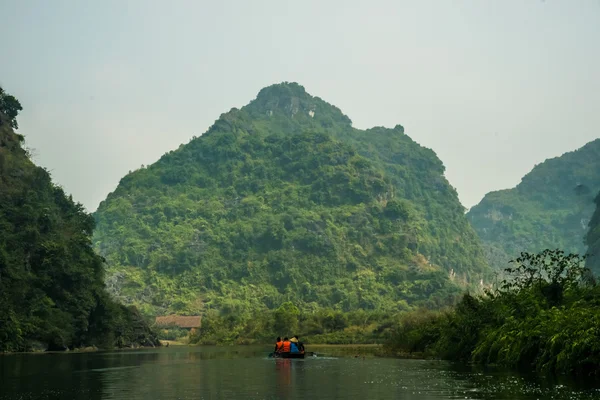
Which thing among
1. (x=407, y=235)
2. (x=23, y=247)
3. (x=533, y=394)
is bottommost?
(x=533, y=394)

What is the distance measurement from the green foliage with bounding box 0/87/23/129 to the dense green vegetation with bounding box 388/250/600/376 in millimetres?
68810

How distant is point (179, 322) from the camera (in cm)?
13500

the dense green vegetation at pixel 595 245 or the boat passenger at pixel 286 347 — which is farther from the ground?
the dense green vegetation at pixel 595 245

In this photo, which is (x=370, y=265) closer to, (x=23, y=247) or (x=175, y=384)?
(x=23, y=247)

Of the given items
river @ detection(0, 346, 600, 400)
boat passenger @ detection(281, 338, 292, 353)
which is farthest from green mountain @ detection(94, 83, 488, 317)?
river @ detection(0, 346, 600, 400)

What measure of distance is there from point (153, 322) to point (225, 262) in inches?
1667

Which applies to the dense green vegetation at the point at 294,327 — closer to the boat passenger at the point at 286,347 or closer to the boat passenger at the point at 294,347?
the boat passenger at the point at 286,347

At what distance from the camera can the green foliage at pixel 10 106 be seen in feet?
340

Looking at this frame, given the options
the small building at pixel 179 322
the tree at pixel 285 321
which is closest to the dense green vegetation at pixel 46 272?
the tree at pixel 285 321

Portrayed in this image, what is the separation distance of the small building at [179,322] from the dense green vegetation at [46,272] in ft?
99.1

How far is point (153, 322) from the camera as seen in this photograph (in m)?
132

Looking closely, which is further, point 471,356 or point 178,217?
point 178,217

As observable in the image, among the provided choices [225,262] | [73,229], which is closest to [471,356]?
[73,229]

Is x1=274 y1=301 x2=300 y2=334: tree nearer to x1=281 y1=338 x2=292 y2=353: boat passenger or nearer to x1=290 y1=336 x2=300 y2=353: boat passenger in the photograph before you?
x1=281 y1=338 x2=292 y2=353: boat passenger
